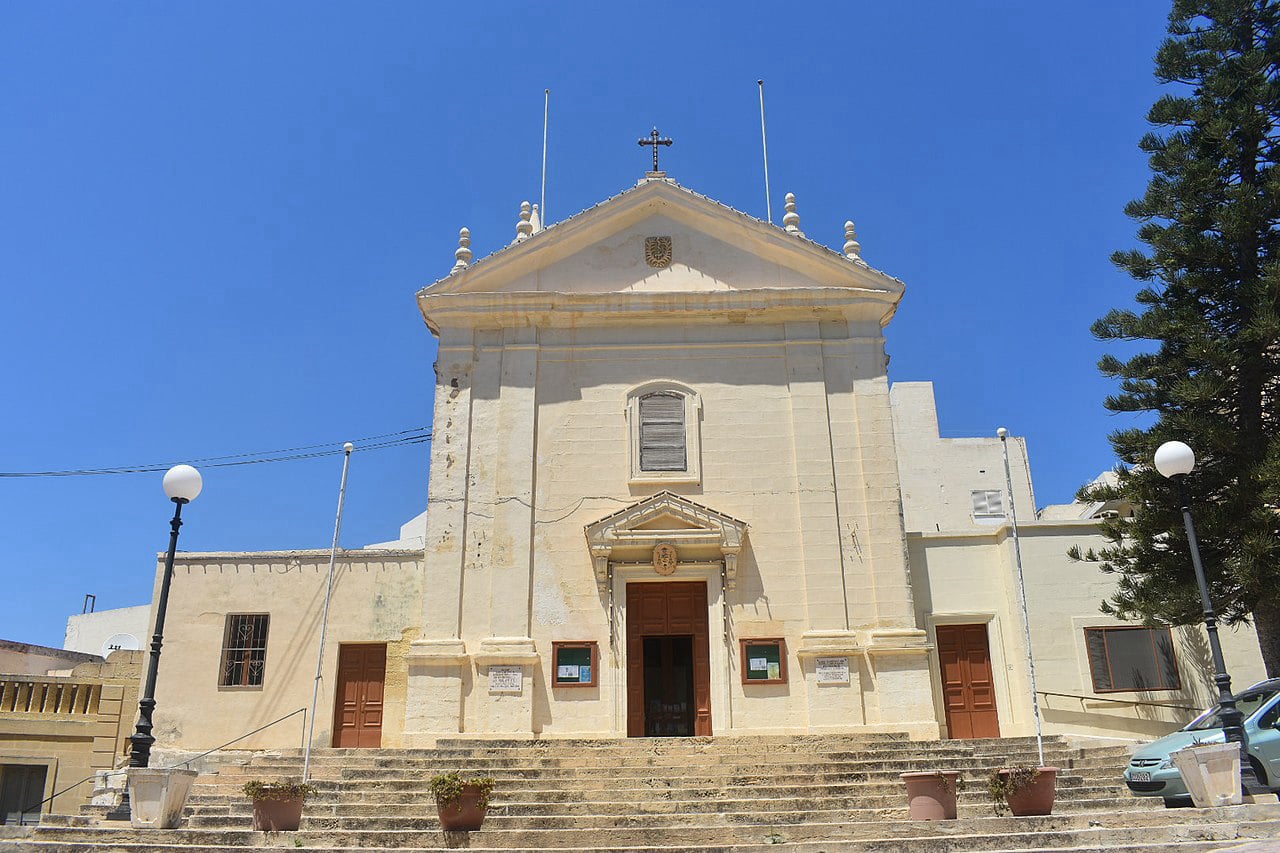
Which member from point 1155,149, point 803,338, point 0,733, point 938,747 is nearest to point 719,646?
point 938,747

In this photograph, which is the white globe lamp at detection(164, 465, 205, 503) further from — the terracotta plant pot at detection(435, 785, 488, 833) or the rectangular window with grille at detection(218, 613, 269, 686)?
the rectangular window with grille at detection(218, 613, 269, 686)

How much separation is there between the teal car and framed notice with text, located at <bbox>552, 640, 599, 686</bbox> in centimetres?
888

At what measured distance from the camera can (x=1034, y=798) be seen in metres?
12.2

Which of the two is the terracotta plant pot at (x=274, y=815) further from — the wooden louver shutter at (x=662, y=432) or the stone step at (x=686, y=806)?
the wooden louver shutter at (x=662, y=432)

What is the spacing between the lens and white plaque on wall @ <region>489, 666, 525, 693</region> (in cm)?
1870

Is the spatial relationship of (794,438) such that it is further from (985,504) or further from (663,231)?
(985,504)

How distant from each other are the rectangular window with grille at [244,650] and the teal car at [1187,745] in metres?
15.4

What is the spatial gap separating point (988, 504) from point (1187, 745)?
19.0 m

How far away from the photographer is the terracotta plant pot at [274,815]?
13.1m

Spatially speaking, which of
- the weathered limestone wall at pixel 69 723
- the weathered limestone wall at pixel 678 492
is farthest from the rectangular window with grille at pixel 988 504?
the weathered limestone wall at pixel 69 723

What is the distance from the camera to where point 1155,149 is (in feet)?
62.3

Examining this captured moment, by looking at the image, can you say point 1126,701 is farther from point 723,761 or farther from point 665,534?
point 665,534

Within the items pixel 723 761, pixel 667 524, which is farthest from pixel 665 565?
pixel 723 761

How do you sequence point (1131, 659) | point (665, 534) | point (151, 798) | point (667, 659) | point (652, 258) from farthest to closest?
point (652, 258) → point (667, 659) → point (665, 534) → point (1131, 659) → point (151, 798)
